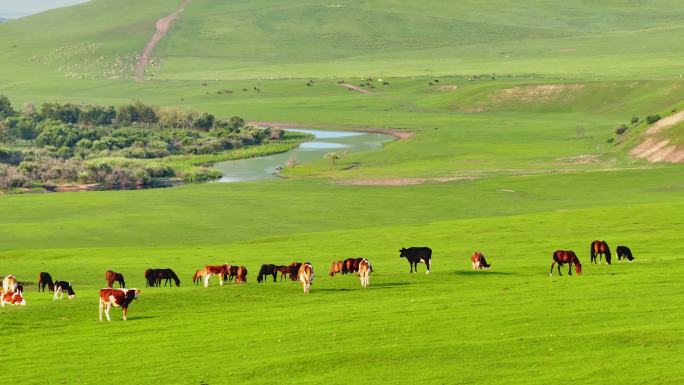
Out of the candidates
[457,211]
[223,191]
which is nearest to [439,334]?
[457,211]

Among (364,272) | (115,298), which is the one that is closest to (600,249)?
(364,272)

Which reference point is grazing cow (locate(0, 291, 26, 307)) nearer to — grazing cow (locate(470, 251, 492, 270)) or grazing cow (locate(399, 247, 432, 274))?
grazing cow (locate(399, 247, 432, 274))

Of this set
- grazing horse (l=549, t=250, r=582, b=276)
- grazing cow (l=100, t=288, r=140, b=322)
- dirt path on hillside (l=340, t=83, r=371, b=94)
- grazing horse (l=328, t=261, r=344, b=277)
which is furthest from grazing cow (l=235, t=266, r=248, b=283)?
dirt path on hillside (l=340, t=83, r=371, b=94)

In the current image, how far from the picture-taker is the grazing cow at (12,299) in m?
33.5

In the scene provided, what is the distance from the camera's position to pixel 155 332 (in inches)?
1185

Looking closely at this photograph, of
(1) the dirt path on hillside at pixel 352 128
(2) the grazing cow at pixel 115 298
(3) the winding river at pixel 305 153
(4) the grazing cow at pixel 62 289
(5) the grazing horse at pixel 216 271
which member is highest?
(1) the dirt path on hillside at pixel 352 128

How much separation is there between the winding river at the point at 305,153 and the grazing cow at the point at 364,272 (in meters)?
64.5

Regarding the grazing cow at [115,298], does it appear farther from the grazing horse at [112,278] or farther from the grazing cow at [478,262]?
the grazing cow at [478,262]

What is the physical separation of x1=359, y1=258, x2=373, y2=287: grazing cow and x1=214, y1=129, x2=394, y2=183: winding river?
64483mm

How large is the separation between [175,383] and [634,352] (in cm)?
1014

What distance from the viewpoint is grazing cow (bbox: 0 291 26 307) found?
33.5m

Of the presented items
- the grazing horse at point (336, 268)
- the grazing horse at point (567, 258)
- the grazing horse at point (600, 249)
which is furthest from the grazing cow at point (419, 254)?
the grazing horse at point (600, 249)

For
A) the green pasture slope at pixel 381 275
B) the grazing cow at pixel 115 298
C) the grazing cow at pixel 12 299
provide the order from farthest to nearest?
1. the grazing cow at pixel 12 299
2. the grazing cow at pixel 115 298
3. the green pasture slope at pixel 381 275

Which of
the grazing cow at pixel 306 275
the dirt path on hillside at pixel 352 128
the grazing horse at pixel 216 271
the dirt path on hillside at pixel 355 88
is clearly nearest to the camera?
the grazing cow at pixel 306 275
